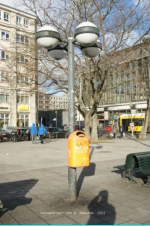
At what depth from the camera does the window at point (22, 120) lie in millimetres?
45500

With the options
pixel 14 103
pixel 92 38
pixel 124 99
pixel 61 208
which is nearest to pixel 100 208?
pixel 61 208

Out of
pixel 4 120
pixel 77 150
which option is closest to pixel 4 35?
pixel 4 120

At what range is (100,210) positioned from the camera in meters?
4.32

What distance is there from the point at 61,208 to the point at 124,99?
1864 inches

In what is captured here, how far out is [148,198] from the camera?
505cm

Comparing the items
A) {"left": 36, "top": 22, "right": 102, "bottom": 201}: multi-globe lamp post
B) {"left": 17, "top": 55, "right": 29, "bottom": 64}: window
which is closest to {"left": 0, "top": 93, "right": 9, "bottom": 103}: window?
{"left": 17, "top": 55, "right": 29, "bottom": 64}: window

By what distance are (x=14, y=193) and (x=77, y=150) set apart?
6.64 feet

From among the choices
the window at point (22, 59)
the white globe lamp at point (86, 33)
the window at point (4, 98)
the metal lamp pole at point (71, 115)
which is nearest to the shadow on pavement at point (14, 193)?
the metal lamp pole at point (71, 115)

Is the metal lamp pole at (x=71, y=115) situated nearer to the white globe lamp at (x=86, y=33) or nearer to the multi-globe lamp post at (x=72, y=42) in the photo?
the multi-globe lamp post at (x=72, y=42)

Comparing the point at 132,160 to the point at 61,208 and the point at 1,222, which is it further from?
the point at 1,222

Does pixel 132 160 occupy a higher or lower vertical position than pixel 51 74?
lower

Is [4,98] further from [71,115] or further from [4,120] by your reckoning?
[71,115]

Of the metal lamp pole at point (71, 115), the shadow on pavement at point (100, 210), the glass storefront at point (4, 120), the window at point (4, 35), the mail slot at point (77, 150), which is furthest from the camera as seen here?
the glass storefront at point (4, 120)

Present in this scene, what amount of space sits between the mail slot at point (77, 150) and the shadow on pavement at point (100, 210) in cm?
Answer: 83
